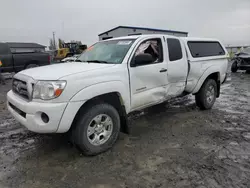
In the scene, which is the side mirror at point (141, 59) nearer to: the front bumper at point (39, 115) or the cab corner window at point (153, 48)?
the cab corner window at point (153, 48)

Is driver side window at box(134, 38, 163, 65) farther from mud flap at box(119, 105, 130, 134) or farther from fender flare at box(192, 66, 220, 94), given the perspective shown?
fender flare at box(192, 66, 220, 94)

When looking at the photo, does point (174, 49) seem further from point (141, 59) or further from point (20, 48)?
point (20, 48)

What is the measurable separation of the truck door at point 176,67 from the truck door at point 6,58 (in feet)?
29.9

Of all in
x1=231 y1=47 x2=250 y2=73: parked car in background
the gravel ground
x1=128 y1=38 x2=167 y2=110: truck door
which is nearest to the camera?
the gravel ground

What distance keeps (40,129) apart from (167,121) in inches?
113

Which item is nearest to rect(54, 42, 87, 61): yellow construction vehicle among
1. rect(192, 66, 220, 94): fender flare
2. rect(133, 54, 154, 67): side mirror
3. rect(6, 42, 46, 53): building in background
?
rect(6, 42, 46, 53): building in background

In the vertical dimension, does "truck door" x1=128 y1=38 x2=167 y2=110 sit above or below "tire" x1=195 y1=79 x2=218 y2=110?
above

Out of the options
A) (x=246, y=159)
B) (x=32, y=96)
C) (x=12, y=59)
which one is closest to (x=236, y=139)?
(x=246, y=159)

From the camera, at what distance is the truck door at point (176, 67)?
4.12m

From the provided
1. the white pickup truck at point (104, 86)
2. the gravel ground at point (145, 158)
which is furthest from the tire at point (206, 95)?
the gravel ground at point (145, 158)

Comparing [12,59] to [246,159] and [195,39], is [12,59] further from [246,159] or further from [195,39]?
[246,159]

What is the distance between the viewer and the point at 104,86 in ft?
9.61

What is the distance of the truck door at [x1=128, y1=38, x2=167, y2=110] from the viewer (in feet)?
11.2

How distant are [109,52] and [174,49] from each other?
1.45 meters
